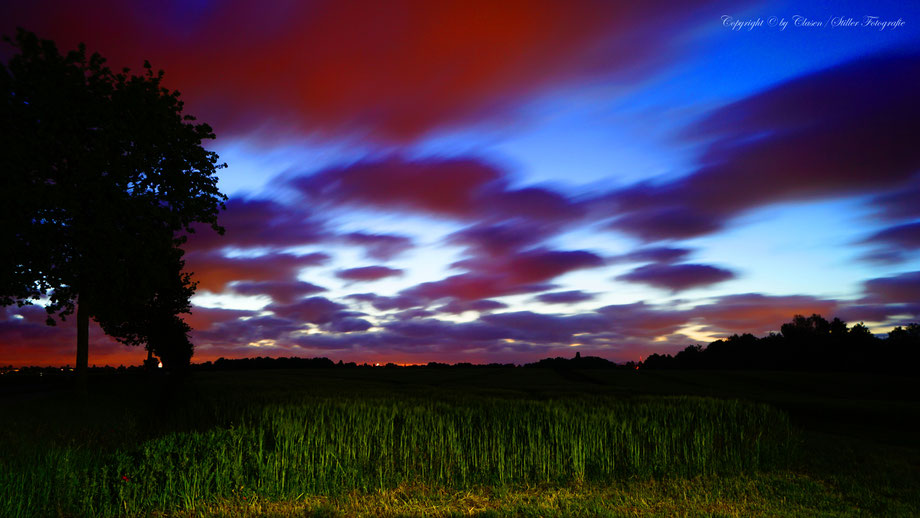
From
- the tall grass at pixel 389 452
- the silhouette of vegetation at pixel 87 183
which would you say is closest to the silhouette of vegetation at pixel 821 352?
the tall grass at pixel 389 452

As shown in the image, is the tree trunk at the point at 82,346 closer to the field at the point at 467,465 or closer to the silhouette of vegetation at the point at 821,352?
the field at the point at 467,465

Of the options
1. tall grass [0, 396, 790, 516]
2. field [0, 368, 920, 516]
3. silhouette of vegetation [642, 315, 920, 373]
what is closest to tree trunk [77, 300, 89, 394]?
field [0, 368, 920, 516]

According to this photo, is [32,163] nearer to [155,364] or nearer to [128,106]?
[128,106]

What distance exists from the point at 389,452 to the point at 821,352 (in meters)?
102

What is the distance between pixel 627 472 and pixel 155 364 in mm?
62556

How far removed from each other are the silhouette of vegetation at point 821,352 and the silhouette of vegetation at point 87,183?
93.5 meters

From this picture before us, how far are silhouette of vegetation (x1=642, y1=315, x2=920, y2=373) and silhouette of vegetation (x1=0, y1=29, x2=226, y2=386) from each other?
9346 centimetres

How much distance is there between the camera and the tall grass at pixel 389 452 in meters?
10.4

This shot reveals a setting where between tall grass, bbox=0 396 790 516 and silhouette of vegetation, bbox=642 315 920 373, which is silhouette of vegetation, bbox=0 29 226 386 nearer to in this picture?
tall grass, bbox=0 396 790 516

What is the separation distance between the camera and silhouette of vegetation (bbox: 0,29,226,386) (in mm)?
24641

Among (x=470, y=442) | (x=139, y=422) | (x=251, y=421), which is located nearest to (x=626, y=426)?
(x=470, y=442)

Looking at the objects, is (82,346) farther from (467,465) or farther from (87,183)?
(467,465)

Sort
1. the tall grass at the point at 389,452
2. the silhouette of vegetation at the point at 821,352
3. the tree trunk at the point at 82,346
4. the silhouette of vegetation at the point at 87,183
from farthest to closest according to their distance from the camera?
the silhouette of vegetation at the point at 821,352 < the tree trunk at the point at 82,346 < the silhouette of vegetation at the point at 87,183 < the tall grass at the point at 389,452

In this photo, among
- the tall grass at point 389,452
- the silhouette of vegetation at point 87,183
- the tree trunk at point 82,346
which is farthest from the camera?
the tree trunk at point 82,346
